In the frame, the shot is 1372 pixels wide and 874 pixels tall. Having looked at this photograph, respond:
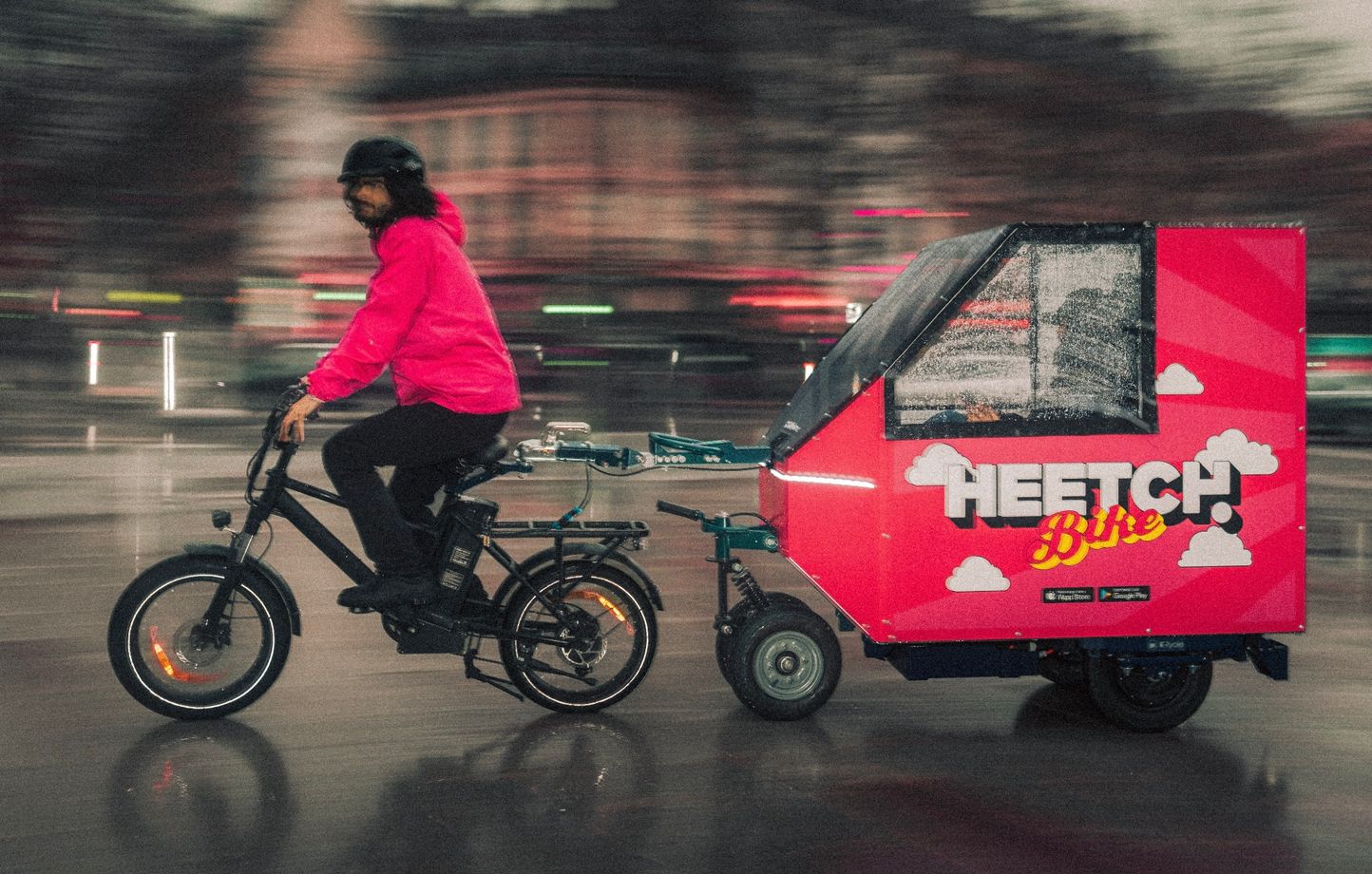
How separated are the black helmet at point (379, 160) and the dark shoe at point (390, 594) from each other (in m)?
1.48

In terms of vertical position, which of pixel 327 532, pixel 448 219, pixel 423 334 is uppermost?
pixel 448 219

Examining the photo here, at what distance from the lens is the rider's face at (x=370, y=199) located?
18.5 feet

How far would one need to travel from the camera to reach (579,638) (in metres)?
5.92

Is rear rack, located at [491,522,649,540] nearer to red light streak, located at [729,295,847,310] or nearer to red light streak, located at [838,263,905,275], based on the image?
red light streak, located at [838,263,905,275]

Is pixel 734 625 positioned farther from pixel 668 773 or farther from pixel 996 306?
pixel 996 306

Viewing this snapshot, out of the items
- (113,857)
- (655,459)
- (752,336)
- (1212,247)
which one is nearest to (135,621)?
(113,857)

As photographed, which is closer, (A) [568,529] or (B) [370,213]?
(B) [370,213]

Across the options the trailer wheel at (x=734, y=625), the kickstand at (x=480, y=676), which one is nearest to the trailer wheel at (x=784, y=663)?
the trailer wheel at (x=734, y=625)

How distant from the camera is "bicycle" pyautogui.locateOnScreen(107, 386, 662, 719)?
5.77 metres

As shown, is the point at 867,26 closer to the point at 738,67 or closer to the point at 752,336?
the point at 738,67

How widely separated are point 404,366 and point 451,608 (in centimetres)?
93

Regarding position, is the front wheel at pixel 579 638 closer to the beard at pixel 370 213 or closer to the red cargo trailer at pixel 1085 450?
the red cargo trailer at pixel 1085 450

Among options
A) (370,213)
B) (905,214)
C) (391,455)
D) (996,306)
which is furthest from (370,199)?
(905,214)

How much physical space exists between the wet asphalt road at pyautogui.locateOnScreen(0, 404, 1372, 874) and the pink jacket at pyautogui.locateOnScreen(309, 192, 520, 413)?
1261 millimetres
